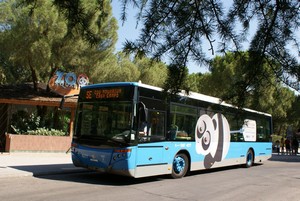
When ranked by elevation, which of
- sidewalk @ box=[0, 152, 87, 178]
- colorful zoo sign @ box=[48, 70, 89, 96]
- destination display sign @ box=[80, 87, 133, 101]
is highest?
colorful zoo sign @ box=[48, 70, 89, 96]

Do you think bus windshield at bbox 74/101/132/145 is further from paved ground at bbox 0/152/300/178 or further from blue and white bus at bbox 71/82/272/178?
paved ground at bbox 0/152/300/178

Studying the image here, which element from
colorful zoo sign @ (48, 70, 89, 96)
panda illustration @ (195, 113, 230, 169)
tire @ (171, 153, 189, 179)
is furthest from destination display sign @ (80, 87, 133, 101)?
colorful zoo sign @ (48, 70, 89, 96)

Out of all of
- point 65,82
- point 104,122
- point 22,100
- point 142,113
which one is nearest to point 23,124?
point 22,100

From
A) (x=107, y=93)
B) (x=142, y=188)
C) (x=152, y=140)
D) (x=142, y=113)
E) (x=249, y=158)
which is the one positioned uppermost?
(x=107, y=93)

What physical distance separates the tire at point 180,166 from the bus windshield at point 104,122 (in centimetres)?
247

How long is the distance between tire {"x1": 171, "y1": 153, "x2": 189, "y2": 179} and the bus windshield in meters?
2.47

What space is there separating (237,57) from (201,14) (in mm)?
609

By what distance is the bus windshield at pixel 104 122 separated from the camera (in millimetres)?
10219

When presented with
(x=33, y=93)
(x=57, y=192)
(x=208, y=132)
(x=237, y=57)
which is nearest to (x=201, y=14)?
(x=237, y=57)

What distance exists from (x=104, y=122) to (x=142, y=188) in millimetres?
2303

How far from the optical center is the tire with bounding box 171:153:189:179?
11.8 meters

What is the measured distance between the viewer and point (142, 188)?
973 cm

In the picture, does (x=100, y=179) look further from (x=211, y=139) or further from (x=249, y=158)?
(x=249, y=158)

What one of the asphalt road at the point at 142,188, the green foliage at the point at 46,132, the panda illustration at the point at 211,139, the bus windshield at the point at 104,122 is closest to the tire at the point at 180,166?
the asphalt road at the point at 142,188
